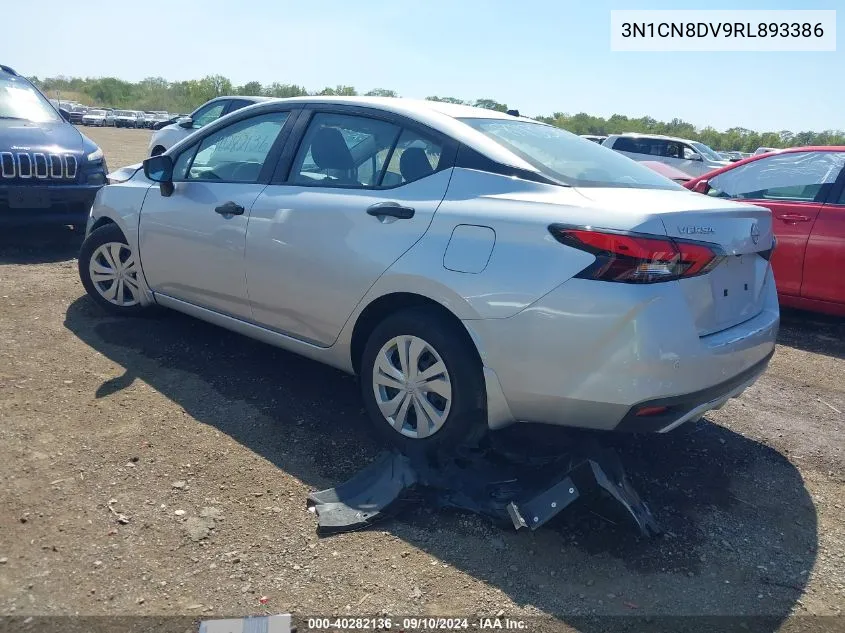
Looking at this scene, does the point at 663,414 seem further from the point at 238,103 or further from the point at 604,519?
the point at 238,103

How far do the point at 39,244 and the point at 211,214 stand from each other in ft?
14.2

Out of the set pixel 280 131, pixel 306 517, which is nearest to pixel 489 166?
pixel 280 131

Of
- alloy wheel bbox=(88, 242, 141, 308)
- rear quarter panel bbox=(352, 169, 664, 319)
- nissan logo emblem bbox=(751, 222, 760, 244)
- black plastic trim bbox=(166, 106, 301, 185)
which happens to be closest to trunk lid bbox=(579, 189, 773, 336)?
nissan logo emblem bbox=(751, 222, 760, 244)

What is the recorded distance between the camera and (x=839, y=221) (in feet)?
17.5

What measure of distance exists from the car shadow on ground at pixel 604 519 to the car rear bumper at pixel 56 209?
3087 mm

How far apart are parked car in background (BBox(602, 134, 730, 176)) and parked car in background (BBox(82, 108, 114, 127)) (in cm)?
4957

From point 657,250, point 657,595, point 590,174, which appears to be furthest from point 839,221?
point 657,595

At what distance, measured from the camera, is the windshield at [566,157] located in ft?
10.2

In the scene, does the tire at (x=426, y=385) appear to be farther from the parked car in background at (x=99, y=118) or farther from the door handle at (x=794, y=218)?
the parked car in background at (x=99, y=118)

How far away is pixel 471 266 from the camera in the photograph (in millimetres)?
2861

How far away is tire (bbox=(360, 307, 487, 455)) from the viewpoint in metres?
2.94

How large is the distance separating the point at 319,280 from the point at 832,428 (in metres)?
3.04

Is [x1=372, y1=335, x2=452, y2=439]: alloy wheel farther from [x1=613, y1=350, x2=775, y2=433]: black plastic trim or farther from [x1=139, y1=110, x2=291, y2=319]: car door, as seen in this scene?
[x1=139, y1=110, x2=291, y2=319]: car door

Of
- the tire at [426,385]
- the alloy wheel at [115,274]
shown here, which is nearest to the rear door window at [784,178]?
the tire at [426,385]
